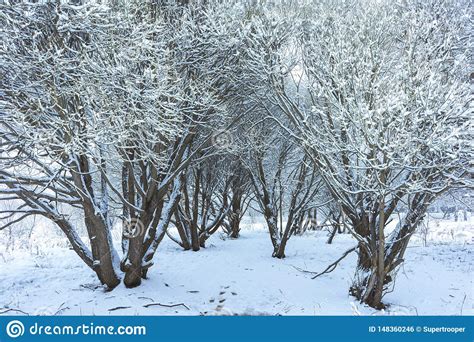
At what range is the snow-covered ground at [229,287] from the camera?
654 cm

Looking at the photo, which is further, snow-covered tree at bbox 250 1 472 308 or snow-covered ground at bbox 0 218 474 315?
snow-covered ground at bbox 0 218 474 315

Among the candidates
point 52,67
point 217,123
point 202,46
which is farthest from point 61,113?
point 217,123

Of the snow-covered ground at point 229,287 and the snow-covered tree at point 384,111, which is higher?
the snow-covered tree at point 384,111

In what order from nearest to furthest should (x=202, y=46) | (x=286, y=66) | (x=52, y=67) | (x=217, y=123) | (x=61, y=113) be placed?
(x=52, y=67), (x=61, y=113), (x=202, y=46), (x=286, y=66), (x=217, y=123)

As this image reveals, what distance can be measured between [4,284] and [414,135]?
890 centimetres

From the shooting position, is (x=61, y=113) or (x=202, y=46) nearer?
(x=61, y=113)

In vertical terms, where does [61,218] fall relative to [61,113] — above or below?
below

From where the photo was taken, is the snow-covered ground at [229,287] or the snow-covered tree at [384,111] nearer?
the snow-covered tree at [384,111]

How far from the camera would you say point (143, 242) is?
7.69 meters

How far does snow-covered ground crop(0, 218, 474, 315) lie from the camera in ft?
21.5

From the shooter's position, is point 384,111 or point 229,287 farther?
point 229,287

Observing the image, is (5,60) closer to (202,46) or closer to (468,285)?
(202,46)

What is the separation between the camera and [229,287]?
8.05 metres

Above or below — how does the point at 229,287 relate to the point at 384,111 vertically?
below
